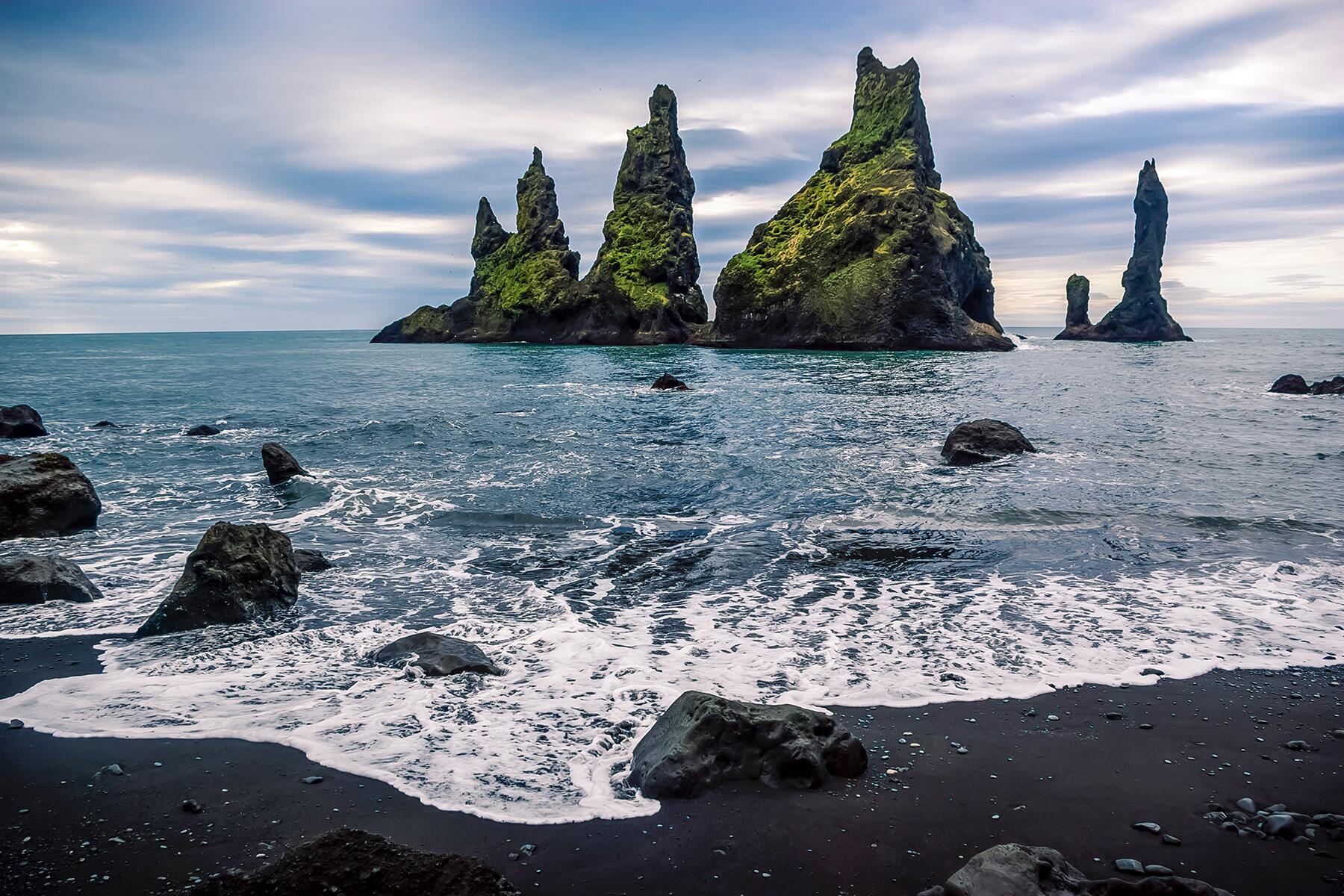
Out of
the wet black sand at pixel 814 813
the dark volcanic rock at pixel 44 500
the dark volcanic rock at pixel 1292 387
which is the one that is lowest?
the wet black sand at pixel 814 813

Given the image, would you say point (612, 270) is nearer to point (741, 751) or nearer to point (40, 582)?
point (40, 582)

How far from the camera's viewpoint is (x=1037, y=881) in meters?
3.50

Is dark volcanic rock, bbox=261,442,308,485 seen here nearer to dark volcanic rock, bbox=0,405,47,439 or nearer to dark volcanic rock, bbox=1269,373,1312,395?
dark volcanic rock, bbox=0,405,47,439

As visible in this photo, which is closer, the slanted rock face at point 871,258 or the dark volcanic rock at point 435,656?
the dark volcanic rock at point 435,656

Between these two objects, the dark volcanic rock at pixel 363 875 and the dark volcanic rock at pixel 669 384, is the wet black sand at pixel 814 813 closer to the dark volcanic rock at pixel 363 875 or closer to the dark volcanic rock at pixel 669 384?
the dark volcanic rock at pixel 363 875

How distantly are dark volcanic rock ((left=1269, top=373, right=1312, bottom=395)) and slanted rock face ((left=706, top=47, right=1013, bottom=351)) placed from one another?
4405 centimetres

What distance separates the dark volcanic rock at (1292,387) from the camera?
35.0m

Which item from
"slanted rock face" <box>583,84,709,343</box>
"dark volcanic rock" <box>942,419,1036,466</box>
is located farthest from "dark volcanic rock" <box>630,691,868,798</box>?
"slanted rock face" <box>583,84,709,343</box>

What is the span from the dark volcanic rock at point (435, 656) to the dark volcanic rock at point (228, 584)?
1.91m

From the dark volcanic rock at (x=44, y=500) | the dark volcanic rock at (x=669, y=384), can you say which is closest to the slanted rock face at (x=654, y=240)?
the dark volcanic rock at (x=669, y=384)

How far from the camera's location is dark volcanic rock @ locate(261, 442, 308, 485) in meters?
15.8

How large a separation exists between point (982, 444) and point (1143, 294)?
12837cm

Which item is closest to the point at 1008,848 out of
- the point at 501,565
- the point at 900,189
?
the point at 501,565

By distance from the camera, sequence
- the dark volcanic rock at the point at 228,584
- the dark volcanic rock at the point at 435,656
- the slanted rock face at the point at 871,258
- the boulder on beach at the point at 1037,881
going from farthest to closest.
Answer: the slanted rock face at the point at 871,258
the dark volcanic rock at the point at 228,584
the dark volcanic rock at the point at 435,656
the boulder on beach at the point at 1037,881
